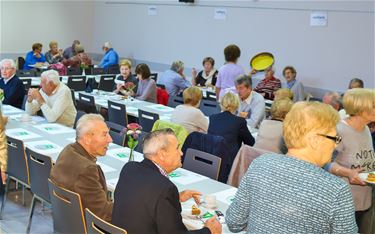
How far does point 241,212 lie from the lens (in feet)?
6.98

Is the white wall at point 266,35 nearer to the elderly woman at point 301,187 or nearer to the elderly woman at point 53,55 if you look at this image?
the elderly woman at point 53,55

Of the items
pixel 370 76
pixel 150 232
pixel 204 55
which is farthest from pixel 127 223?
pixel 204 55

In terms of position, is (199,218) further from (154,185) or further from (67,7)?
(67,7)

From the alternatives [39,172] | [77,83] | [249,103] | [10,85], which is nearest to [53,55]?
[77,83]

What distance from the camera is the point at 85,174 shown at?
10.2 feet

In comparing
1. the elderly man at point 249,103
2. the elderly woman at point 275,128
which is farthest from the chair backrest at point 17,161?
the elderly man at point 249,103

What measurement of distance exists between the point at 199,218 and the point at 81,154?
900mm

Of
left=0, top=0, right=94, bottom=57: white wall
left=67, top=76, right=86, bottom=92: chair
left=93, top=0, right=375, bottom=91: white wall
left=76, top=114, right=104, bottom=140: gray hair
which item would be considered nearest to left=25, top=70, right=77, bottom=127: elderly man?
left=76, top=114, right=104, bottom=140: gray hair

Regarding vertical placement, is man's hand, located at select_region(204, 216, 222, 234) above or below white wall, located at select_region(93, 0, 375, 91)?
below

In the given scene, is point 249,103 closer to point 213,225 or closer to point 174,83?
point 174,83

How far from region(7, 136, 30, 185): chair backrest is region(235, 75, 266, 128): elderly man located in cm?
272

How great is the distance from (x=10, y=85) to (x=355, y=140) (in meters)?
4.63

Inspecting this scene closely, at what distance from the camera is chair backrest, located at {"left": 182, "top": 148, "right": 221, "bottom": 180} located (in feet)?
13.1

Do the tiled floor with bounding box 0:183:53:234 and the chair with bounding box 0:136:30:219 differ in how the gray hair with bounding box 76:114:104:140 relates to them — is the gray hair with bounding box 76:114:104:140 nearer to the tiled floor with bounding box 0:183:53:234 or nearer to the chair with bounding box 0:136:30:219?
the chair with bounding box 0:136:30:219
